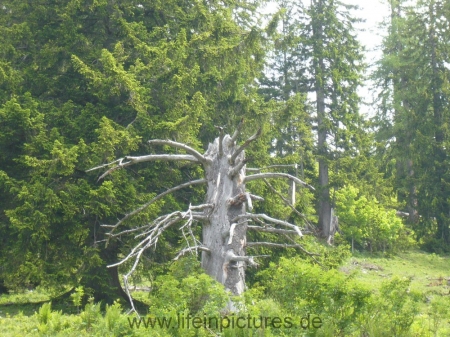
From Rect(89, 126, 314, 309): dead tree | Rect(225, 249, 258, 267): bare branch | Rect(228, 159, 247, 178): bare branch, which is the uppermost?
Rect(228, 159, 247, 178): bare branch

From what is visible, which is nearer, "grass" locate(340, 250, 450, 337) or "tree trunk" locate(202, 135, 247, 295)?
"tree trunk" locate(202, 135, 247, 295)

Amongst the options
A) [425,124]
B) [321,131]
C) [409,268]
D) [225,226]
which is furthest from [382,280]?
[425,124]

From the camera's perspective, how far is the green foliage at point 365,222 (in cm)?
2480

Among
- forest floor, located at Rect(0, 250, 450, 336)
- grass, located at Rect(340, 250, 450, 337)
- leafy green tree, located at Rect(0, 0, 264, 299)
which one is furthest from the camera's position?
grass, located at Rect(340, 250, 450, 337)

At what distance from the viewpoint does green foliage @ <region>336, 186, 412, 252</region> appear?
24.8 metres

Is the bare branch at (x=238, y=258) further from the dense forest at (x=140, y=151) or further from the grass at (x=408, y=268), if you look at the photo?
the grass at (x=408, y=268)

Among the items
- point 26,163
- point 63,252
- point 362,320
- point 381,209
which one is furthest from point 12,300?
point 381,209

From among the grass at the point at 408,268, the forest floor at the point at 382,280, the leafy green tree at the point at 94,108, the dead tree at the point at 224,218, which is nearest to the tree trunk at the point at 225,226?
the dead tree at the point at 224,218

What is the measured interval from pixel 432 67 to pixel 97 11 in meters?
22.5

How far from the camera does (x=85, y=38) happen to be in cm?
1339

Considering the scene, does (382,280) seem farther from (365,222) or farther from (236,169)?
(365,222)

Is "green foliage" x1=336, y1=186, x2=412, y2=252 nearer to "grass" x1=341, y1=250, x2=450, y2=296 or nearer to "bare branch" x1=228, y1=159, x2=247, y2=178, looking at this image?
"grass" x1=341, y1=250, x2=450, y2=296

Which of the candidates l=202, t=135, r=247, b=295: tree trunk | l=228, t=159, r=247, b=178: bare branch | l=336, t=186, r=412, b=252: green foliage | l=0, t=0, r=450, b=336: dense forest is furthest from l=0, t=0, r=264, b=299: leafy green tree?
l=336, t=186, r=412, b=252: green foliage

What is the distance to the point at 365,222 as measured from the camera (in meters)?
24.8
